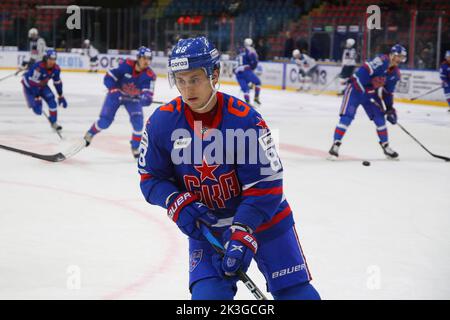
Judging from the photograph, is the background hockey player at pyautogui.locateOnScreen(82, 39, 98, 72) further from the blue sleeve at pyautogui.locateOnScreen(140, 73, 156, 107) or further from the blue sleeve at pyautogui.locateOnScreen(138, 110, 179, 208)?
the blue sleeve at pyautogui.locateOnScreen(138, 110, 179, 208)

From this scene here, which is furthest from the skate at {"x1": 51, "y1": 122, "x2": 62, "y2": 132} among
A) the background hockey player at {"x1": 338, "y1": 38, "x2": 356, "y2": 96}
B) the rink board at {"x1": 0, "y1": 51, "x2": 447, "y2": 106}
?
the background hockey player at {"x1": 338, "y1": 38, "x2": 356, "y2": 96}

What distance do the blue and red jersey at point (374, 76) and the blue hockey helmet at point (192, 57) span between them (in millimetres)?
5934

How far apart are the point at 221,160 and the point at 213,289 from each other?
0.43 metres

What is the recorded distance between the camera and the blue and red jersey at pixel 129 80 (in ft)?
26.2

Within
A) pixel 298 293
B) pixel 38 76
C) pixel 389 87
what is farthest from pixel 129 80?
pixel 298 293

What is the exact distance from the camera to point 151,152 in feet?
8.23

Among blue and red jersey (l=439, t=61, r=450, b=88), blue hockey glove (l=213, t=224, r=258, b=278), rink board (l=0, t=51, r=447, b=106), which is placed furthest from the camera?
rink board (l=0, t=51, r=447, b=106)

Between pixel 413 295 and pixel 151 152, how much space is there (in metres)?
1.87

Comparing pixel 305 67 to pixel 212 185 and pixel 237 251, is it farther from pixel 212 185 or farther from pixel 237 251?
pixel 237 251

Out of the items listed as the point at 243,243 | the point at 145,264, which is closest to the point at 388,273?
the point at 145,264

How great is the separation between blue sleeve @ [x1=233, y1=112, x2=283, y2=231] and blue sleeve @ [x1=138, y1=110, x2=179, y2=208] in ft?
0.83

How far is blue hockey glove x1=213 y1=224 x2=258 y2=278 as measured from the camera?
2.31 metres

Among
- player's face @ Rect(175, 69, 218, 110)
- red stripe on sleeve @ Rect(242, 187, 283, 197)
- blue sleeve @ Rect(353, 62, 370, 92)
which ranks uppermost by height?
player's face @ Rect(175, 69, 218, 110)
